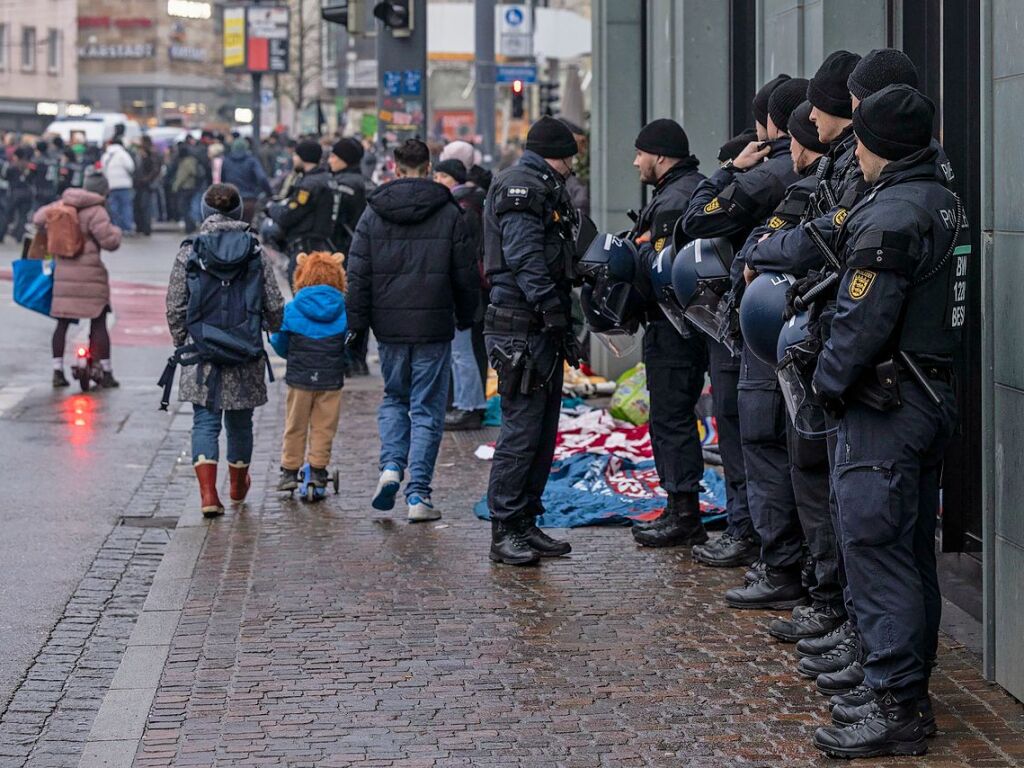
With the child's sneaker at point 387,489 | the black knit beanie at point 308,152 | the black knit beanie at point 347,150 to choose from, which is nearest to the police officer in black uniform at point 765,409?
the child's sneaker at point 387,489

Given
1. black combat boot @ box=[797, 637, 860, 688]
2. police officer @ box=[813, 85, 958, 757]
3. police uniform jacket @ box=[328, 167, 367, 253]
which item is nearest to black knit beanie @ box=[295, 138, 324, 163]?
police uniform jacket @ box=[328, 167, 367, 253]

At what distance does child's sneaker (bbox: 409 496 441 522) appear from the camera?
924cm

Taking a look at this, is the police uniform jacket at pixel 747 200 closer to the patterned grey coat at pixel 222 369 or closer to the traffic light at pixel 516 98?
the patterned grey coat at pixel 222 369

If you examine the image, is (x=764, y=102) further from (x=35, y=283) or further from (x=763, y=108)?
(x=35, y=283)

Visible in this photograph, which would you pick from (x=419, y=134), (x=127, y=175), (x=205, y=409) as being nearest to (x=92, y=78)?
(x=127, y=175)

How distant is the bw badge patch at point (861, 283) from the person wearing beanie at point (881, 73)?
2.10ft

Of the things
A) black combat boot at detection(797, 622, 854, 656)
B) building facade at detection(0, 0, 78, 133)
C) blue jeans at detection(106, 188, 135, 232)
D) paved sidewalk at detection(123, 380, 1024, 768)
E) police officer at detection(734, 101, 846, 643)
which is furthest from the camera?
building facade at detection(0, 0, 78, 133)

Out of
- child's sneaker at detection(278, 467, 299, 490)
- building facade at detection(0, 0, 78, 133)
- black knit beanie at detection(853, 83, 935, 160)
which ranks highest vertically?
building facade at detection(0, 0, 78, 133)

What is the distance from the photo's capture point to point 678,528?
8586 mm

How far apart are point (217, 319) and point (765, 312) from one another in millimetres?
4108

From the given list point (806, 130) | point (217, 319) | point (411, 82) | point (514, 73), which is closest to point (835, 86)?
point (806, 130)

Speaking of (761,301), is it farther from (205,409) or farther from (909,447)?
(205,409)

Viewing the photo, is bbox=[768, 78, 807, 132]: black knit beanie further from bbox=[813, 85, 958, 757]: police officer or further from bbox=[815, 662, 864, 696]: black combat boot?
bbox=[815, 662, 864, 696]: black combat boot

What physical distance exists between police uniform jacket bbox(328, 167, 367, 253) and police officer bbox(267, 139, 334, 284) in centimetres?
5
